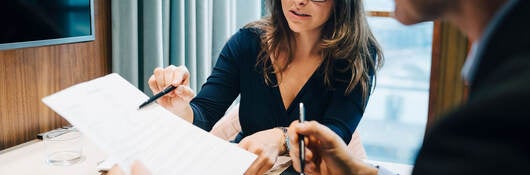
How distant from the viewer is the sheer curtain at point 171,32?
70.4 inches

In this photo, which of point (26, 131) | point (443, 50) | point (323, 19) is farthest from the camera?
point (443, 50)

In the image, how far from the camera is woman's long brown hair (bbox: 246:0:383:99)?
142cm

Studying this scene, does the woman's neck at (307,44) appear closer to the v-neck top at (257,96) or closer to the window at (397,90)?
the v-neck top at (257,96)

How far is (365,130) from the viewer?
2.61 meters

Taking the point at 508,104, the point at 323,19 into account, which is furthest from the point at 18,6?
the point at 508,104

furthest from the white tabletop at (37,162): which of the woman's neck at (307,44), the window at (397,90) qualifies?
the window at (397,90)

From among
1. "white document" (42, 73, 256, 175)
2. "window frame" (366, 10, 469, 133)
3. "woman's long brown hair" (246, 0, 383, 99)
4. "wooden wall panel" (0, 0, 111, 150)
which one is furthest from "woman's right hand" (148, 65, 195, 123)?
"window frame" (366, 10, 469, 133)

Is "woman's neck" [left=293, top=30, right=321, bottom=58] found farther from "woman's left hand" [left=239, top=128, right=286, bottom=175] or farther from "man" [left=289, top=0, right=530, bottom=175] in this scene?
"man" [left=289, top=0, right=530, bottom=175]

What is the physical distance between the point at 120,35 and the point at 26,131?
18.5 inches

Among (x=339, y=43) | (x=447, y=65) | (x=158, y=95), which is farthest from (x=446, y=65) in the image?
(x=158, y=95)

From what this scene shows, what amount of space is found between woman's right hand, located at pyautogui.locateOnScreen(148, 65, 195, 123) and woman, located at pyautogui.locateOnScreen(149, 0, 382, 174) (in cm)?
5

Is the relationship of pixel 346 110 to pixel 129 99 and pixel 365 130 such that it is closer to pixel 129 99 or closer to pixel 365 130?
pixel 129 99

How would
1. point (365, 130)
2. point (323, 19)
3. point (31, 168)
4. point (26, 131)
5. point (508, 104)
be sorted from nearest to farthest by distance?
point (508, 104) → point (31, 168) → point (323, 19) → point (26, 131) → point (365, 130)

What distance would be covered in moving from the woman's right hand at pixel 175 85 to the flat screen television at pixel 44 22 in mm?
406
